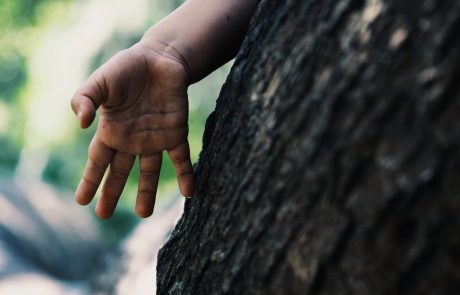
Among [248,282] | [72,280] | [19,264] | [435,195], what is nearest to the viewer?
[435,195]

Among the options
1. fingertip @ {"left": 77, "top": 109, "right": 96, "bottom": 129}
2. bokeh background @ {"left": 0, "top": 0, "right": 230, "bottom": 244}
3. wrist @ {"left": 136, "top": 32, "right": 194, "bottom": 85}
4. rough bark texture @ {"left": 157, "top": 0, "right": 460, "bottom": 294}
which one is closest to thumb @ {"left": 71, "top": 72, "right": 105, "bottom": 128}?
fingertip @ {"left": 77, "top": 109, "right": 96, "bottom": 129}

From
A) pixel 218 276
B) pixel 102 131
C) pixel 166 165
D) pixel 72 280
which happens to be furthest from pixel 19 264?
pixel 166 165

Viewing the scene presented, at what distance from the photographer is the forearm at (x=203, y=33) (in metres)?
1.61

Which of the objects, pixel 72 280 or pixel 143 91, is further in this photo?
pixel 72 280

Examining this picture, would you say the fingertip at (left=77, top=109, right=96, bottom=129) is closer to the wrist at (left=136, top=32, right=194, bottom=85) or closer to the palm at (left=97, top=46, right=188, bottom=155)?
the palm at (left=97, top=46, right=188, bottom=155)

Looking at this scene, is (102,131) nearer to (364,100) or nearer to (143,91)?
(143,91)

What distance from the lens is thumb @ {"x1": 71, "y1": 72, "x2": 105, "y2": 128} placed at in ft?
4.61

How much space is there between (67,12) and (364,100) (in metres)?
13.8

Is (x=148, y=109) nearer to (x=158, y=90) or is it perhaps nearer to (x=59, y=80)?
Answer: (x=158, y=90)

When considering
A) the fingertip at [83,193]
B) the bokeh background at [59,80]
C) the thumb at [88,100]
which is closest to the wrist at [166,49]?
the thumb at [88,100]

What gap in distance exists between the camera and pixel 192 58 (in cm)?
163

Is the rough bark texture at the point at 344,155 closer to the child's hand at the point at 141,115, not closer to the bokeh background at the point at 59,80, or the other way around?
the child's hand at the point at 141,115

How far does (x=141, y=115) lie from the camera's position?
5.26ft


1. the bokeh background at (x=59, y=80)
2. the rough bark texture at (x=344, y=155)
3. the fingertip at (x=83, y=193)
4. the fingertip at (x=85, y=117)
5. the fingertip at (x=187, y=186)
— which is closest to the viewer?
the rough bark texture at (x=344, y=155)
